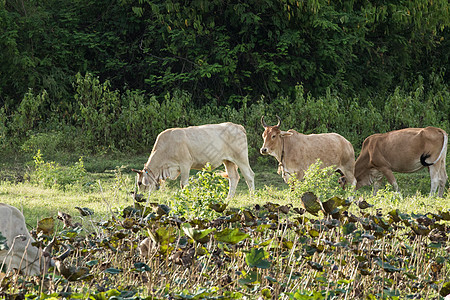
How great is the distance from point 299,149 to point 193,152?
181cm

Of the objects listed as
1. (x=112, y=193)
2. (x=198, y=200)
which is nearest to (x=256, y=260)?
(x=198, y=200)

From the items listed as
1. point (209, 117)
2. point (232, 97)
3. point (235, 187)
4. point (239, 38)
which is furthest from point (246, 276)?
point (239, 38)

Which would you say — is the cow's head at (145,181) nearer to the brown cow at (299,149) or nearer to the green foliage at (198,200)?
the brown cow at (299,149)

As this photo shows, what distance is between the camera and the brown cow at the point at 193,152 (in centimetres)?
1047

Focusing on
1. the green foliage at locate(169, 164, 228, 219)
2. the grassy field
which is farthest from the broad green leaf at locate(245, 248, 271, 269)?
the grassy field

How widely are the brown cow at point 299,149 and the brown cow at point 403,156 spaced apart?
733mm

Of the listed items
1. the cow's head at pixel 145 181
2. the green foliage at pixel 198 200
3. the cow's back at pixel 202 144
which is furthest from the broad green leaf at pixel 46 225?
the cow's back at pixel 202 144

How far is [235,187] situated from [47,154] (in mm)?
5290

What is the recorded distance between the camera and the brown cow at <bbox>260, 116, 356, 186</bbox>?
10.9m

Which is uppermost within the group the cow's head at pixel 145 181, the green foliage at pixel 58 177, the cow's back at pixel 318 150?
the cow's back at pixel 318 150

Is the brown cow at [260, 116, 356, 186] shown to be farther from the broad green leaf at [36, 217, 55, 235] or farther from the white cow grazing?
the broad green leaf at [36, 217, 55, 235]

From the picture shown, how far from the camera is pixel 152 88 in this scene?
18.9 m

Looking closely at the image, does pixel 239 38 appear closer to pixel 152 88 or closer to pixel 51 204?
pixel 152 88

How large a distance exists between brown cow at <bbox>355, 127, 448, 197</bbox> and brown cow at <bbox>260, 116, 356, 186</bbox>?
28.9 inches
